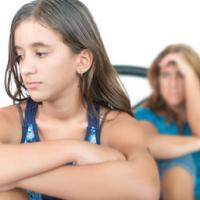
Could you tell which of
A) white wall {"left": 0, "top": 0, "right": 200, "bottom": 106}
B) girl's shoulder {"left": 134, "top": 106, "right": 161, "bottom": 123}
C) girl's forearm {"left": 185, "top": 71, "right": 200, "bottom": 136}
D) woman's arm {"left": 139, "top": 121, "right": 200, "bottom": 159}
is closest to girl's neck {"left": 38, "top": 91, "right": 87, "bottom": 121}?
woman's arm {"left": 139, "top": 121, "right": 200, "bottom": 159}

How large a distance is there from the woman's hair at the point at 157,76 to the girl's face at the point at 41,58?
80 centimetres

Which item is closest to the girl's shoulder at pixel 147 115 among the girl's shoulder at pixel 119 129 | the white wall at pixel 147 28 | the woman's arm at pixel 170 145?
the woman's arm at pixel 170 145

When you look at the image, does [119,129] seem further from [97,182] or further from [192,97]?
[192,97]

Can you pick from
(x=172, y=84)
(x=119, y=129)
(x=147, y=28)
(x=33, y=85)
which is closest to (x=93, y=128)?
(x=119, y=129)

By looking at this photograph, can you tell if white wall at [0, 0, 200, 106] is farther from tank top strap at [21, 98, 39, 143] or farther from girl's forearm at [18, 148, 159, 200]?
girl's forearm at [18, 148, 159, 200]

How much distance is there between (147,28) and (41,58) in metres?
1.27

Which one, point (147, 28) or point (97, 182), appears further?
point (147, 28)

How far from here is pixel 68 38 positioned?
1185 mm

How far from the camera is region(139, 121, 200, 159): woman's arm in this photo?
1.67 m

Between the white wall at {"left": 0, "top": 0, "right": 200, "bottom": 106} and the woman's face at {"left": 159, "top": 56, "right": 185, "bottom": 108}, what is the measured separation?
12.6 inches

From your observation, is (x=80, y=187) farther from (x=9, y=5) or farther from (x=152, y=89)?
(x=9, y=5)

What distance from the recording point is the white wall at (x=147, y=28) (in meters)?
2.32

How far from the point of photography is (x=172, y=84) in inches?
78.7

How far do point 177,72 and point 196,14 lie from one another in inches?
17.9
